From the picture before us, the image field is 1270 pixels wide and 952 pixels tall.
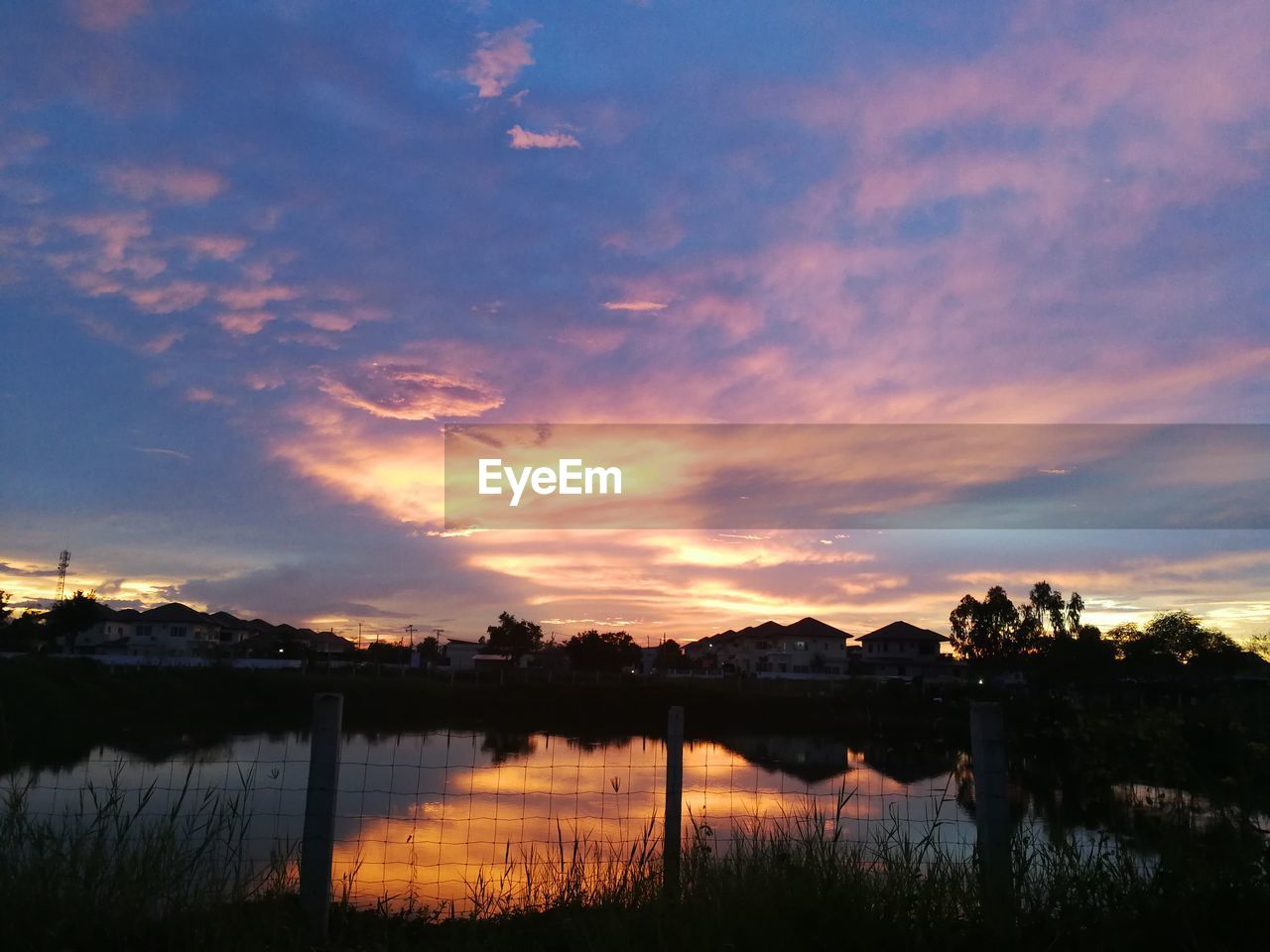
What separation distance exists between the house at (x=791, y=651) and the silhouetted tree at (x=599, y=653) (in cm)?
1067

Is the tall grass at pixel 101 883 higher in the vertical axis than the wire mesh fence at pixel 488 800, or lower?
higher

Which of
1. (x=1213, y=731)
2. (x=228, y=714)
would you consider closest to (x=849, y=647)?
(x=228, y=714)

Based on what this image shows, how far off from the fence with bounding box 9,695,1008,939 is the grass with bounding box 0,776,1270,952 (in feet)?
0.68

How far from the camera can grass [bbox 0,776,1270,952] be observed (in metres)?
4.24

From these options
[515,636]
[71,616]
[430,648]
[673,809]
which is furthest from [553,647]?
[673,809]

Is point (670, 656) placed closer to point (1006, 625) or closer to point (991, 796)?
point (1006, 625)

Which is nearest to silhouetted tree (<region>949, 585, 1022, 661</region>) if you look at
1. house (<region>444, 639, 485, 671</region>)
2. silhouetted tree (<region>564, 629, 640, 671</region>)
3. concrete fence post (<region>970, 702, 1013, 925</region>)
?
silhouetted tree (<region>564, 629, 640, 671</region>)

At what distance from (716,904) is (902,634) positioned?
8545 cm

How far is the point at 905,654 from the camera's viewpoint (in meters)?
84.8

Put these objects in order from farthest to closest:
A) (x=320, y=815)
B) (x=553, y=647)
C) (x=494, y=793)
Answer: (x=553, y=647), (x=494, y=793), (x=320, y=815)

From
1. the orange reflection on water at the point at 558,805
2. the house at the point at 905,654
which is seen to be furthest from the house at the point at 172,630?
the house at the point at 905,654

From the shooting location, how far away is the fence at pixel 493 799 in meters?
5.07

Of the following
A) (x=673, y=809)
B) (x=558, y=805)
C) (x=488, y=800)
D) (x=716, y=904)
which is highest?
(x=673, y=809)

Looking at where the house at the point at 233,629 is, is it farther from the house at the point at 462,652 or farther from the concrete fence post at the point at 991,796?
the concrete fence post at the point at 991,796
